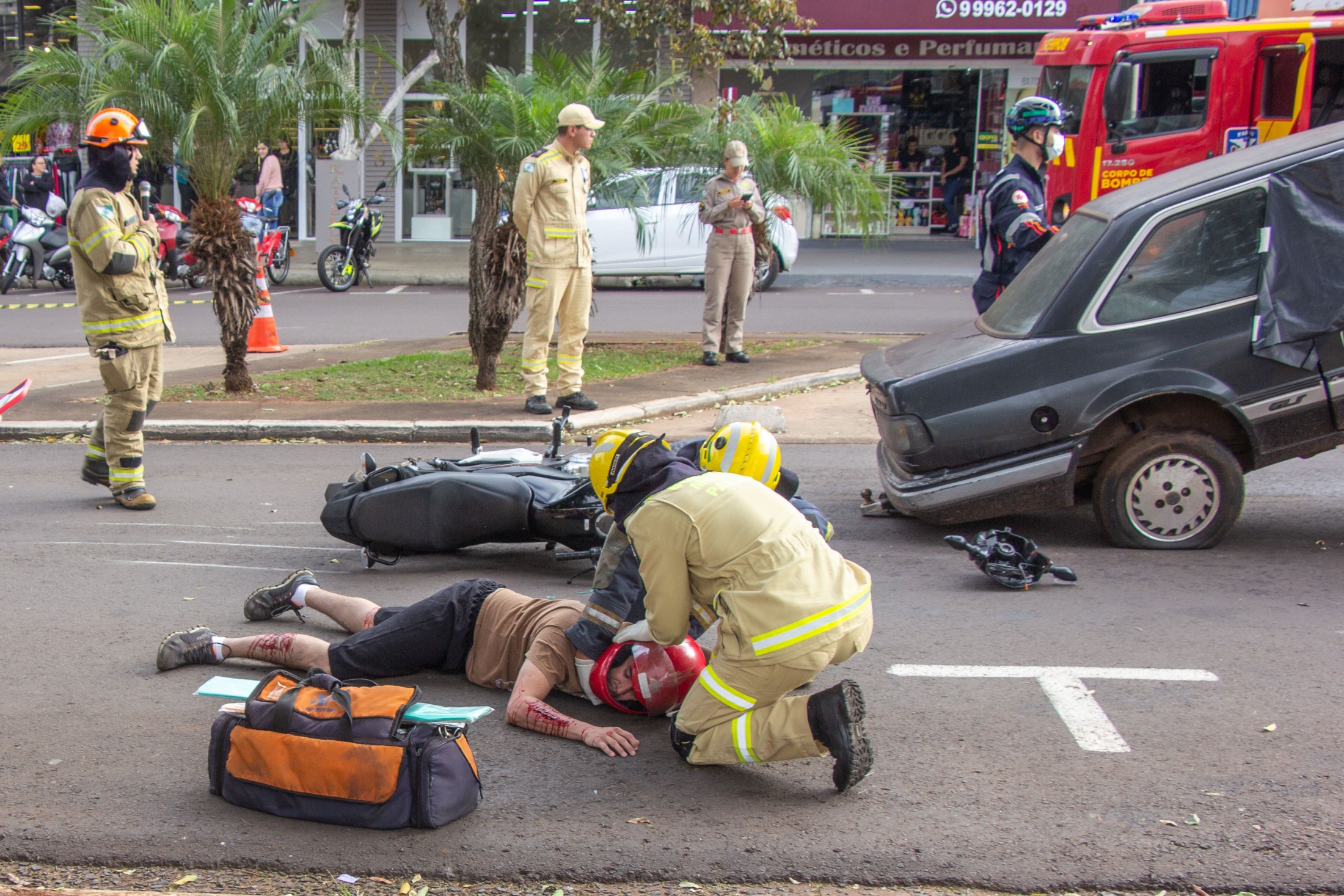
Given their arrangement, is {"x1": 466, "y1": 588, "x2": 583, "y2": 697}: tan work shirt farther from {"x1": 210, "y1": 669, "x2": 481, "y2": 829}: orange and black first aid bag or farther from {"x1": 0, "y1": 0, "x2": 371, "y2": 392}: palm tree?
{"x1": 0, "y1": 0, "x2": 371, "y2": 392}: palm tree

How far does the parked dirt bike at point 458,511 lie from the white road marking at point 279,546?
542mm

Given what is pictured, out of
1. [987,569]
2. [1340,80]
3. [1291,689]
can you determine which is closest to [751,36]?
[1340,80]

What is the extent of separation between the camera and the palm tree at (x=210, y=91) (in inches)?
392

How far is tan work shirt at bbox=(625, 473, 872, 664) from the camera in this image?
3.85 meters

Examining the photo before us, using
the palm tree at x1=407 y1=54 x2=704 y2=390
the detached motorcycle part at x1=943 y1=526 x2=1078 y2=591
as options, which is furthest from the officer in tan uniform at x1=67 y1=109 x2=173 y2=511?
the detached motorcycle part at x1=943 y1=526 x2=1078 y2=591

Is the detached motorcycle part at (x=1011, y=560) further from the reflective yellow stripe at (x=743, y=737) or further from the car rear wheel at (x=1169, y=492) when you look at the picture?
the reflective yellow stripe at (x=743, y=737)

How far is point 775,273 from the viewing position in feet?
59.3

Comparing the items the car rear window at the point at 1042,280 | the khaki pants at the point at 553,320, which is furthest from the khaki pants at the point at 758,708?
the khaki pants at the point at 553,320

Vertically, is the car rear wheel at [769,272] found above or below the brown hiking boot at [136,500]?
above

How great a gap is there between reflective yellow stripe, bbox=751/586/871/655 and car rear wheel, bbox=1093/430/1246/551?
2884 millimetres

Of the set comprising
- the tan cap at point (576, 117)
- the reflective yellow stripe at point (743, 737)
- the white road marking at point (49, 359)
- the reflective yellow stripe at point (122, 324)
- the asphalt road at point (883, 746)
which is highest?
the tan cap at point (576, 117)

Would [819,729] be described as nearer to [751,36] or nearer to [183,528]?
[183,528]

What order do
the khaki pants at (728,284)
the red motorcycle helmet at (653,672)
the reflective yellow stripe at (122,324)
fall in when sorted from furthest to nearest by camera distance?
1. the khaki pants at (728,284)
2. the reflective yellow stripe at (122,324)
3. the red motorcycle helmet at (653,672)

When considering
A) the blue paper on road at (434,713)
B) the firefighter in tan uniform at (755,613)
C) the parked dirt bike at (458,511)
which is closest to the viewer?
the blue paper on road at (434,713)
